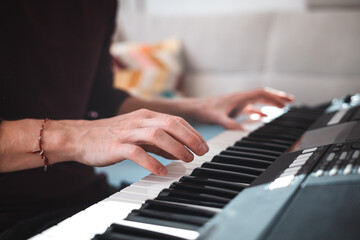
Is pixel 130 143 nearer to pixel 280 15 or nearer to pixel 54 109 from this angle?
pixel 54 109

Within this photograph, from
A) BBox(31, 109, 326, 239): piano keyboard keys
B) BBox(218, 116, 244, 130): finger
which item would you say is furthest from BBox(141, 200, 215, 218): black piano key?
BBox(218, 116, 244, 130): finger

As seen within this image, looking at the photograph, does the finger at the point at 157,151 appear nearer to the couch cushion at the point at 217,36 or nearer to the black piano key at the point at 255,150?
the black piano key at the point at 255,150

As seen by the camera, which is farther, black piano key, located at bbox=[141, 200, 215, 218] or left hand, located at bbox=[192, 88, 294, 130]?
left hand, located at bbox=[192, 88, 294, 130]

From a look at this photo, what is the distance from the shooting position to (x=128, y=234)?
15.6 inches

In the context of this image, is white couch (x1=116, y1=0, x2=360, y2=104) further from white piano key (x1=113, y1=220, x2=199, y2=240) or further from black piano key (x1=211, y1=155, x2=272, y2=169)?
white piano key (x1=113, y1=220, x2=199, y2=240)

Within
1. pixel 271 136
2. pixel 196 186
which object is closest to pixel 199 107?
pixel 271 136

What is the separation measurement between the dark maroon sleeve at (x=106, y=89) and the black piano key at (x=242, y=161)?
40 centimetres

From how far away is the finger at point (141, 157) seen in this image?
0.52 meters

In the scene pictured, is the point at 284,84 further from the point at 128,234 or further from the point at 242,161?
the point at 128,234

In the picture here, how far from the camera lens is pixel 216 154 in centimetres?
63

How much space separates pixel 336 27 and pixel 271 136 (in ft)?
5.34

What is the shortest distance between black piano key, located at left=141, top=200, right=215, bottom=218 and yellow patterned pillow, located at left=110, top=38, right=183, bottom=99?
6.03ft

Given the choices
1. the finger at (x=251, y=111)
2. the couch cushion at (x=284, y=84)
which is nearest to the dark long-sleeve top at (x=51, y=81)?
the finger at (x=251, y=111)

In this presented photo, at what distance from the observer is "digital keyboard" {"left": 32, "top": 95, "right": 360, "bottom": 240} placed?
1.24 feet
